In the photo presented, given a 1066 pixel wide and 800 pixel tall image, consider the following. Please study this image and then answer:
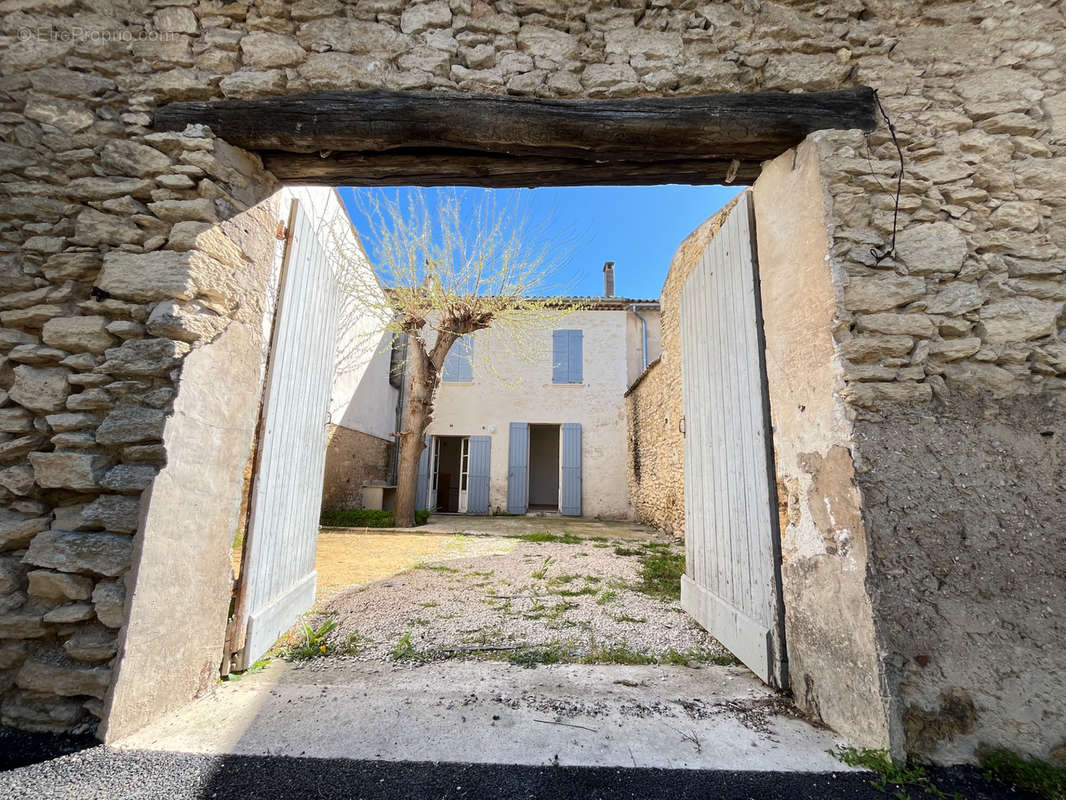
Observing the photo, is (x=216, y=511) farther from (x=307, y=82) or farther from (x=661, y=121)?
(x=661, y=121)

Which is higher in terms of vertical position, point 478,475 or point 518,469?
point 518,469

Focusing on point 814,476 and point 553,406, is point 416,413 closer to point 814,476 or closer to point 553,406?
point 553,406

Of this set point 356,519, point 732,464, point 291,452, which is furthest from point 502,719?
point 356,519

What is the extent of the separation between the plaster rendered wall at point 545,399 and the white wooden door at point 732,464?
7.11 metres

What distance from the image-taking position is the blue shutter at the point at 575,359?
34.8 feet

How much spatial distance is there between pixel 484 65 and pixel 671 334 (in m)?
5.14

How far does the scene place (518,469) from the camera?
10.4 meters

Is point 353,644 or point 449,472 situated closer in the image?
point 353,644

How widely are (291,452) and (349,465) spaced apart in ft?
21.5

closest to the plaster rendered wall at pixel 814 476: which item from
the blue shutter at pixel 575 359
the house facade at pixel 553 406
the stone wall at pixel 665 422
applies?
the stone wall at pixel 665 422

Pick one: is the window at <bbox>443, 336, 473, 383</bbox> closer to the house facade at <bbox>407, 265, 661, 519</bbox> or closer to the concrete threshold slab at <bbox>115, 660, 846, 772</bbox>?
the house facade at <bbox>407, 265, 661, 519</bbox>

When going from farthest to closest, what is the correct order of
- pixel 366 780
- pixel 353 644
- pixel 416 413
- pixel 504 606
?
pixel 416 413 → pixel 504 606 → pixel 353 644 → pixel 366 780

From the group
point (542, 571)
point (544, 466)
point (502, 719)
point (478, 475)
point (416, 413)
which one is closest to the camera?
point (502, 719)

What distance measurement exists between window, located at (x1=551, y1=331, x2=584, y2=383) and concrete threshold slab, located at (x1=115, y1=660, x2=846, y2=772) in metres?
8.77
